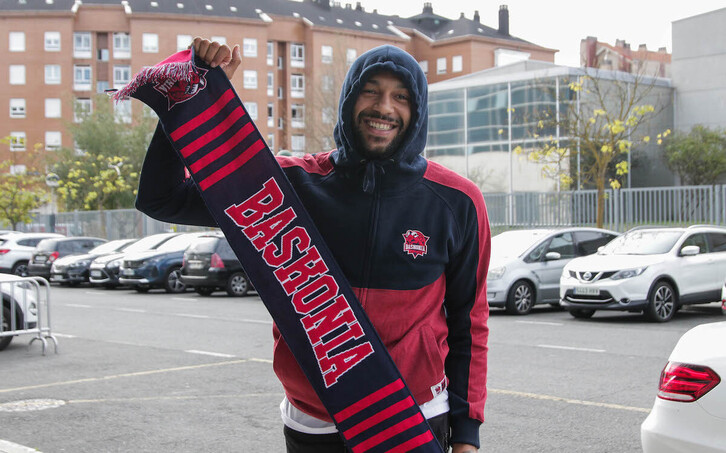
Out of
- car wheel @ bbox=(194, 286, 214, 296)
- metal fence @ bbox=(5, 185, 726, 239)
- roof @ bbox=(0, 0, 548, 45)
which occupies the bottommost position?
car wheel @ bbox=(194, 286, 214, 296)

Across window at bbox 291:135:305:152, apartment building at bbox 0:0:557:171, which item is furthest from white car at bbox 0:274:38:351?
window at bbox 291:135:305:152

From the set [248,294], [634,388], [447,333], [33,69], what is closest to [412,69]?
[447,333]

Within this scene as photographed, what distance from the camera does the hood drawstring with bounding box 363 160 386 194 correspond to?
2424 millimetres

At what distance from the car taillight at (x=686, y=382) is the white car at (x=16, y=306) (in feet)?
29.9

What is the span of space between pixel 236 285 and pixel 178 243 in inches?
143

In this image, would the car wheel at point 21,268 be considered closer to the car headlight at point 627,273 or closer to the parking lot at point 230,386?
the parking lot at point 230,386

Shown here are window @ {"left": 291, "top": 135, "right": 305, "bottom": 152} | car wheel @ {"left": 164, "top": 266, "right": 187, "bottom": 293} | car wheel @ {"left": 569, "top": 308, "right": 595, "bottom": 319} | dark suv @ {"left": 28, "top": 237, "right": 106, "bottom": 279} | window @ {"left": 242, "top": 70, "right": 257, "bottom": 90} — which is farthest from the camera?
window @ {"left": 291, "top": 135, "right": 305, "bottom": 152}

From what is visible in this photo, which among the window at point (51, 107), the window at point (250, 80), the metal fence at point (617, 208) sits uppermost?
the window at point (250, 80)

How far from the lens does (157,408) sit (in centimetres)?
737

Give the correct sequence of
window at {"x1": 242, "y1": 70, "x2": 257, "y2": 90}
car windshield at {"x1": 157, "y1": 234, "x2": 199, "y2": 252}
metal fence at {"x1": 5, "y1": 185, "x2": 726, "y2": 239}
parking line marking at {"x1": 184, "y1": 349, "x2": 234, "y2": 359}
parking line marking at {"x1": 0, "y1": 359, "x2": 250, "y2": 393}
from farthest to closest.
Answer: window at {"x1": 242, "y1": 70, "x2": 257, "y2": 90} → car windshield at {"x1": 157, "y1": 234, "x2": 199, "y2": 252} → metal fence at {"x1": 5, "y1": 185, "x2": 726, "y2": 239} → parking line marking at {"x1": 184, "y1": 349, "x2": 234, "y2": 359} → parking line marking at {"x1": 0, "y1": 359, "x2": 250, "y2": 393}

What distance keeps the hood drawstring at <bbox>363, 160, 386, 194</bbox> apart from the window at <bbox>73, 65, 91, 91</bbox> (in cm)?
7513

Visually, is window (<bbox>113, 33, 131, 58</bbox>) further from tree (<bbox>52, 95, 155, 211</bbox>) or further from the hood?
the hood

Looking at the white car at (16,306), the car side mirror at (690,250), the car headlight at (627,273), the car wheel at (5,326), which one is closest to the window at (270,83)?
the car side mirror at (690,250)

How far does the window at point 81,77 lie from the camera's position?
72938 millimetres
